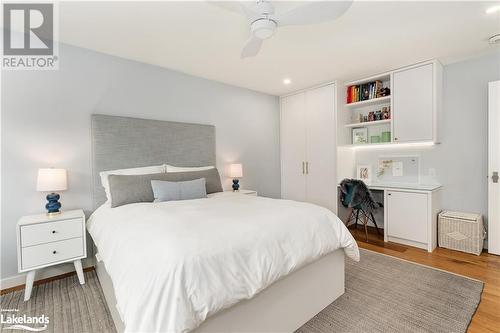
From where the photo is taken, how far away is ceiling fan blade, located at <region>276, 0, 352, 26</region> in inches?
61.5

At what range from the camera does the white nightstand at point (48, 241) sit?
2035 mm

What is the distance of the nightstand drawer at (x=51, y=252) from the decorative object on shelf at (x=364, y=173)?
4.03 meters

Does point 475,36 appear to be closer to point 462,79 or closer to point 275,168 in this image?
point 462,79

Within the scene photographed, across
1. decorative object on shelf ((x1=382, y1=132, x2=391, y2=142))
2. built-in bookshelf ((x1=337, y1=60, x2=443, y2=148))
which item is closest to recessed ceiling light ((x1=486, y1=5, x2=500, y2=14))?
built-in bookshelf ((x1=337, y1=60, x2=443, y2=148))

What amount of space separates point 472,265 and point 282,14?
10.7 feet

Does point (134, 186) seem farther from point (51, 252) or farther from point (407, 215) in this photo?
point (407, 215)

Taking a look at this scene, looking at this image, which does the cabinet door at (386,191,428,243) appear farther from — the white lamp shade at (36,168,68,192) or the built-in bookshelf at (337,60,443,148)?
the white lamp shade at (36,168,68,192)

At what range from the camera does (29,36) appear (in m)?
2.38

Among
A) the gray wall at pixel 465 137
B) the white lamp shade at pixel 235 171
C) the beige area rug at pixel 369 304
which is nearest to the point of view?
the beige area rug at pixel 369 304

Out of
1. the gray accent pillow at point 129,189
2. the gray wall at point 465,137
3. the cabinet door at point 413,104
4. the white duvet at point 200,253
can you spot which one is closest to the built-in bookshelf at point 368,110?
the cabinet door at point 413,104

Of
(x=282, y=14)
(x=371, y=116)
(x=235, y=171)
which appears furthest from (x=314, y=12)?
(x=371, y=116)

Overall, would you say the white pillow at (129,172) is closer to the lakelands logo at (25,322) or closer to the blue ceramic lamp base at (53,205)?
the blue ceramic lamp base at (53,205)

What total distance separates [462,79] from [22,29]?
5.07 m

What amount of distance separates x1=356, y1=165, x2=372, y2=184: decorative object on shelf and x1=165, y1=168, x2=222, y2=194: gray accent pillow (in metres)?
2.50
